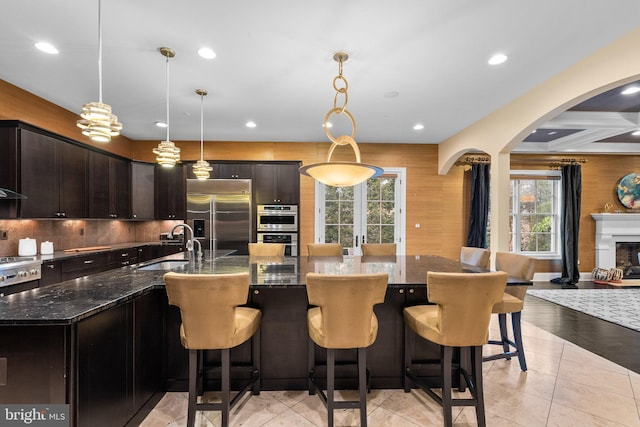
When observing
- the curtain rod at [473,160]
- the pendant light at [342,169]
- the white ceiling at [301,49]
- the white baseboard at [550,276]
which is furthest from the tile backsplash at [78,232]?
the white baseboard at [550,276]

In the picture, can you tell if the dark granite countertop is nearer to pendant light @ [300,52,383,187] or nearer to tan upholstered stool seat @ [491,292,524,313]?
tan upholstered stool seat @ [491,292,524,313]

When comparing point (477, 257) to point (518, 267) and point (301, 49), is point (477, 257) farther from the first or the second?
point (301, 49)

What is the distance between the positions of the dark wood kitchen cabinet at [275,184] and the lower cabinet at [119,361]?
333 centimetres

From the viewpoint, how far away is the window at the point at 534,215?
6520 mm

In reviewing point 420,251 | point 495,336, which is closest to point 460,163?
point 420,251

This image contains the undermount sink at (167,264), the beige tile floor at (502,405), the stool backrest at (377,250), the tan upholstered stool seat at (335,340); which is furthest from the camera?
the stool backrest at (377,250)

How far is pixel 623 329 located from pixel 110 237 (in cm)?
758

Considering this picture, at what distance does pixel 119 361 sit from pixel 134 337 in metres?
0.16

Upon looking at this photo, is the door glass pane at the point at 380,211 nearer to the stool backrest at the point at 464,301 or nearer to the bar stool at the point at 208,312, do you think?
the stool backrest at the point at 464,301

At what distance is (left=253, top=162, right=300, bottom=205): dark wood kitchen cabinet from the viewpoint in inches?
212

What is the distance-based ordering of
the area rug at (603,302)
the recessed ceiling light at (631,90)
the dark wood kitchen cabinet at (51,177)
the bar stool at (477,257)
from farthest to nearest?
1. the area rug at (603,302)
2. the recessed ceiling light at (631,90)
3. the dark wood kitchen cabinet at (51,177)
4. the bar stool at (477,257)

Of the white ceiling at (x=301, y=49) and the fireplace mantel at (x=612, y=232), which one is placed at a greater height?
the white ceiling at (x=301, y=49)

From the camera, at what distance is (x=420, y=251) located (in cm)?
586

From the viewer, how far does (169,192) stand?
540 centimetres
